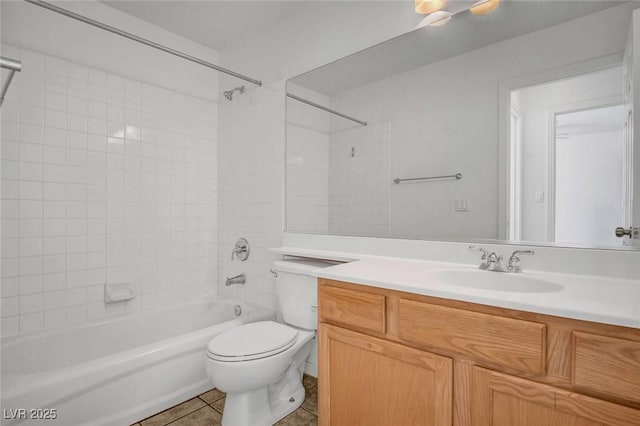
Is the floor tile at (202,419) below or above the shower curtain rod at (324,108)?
below

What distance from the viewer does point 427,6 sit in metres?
1.52

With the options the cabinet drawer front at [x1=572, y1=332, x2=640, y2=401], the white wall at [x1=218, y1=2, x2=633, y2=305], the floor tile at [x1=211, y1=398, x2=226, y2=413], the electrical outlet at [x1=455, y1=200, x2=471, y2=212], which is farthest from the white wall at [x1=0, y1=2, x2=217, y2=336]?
the cabinet drawer front at [x1=572, y1=332, x2=640, y2=401]

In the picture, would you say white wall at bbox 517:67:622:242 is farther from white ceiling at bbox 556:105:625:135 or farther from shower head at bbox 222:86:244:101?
shower head at bbox 222:86:244:101

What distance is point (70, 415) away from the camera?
1.38m

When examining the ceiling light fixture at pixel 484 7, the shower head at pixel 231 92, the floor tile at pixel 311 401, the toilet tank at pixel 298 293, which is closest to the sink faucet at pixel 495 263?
the toilet tank at pixel 298 293

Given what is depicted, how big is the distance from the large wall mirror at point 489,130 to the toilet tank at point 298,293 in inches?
13.7

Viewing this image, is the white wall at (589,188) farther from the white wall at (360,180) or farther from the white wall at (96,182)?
the white wall at (96,182)

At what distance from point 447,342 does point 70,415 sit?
160 cm

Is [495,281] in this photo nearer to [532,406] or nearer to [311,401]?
[532,406]

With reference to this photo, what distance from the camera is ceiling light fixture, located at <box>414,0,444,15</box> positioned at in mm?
1507

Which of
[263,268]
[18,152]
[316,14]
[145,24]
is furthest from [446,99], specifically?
[18,152]

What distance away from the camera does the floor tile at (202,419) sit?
5.28 ft

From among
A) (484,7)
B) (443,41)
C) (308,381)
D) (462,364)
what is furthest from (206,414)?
(484,7)

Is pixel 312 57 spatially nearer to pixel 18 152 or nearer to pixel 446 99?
pixel 446 99
